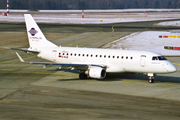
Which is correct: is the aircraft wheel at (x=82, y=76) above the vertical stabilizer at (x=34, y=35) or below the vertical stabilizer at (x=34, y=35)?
below

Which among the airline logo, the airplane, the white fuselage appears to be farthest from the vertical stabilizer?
the white fuselage

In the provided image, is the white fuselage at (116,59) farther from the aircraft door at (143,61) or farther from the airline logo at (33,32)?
the airline logo at (33,32)

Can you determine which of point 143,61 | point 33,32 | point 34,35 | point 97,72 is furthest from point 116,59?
point 33,32

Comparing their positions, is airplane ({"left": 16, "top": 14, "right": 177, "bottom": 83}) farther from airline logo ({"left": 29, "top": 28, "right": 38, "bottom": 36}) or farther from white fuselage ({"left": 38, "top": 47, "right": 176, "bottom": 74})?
airline logo ({"left": 29, "top": 28, "right": 38, "bottom": 36})

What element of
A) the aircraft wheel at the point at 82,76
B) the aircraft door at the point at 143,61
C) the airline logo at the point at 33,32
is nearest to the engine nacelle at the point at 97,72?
the aircraft wheel at the point at 82,76

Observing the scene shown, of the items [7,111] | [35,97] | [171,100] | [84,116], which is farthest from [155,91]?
[7,111]

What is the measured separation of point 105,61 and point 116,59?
57.8 inches

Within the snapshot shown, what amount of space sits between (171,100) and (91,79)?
11.8 m

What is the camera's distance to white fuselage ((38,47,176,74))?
32188 millimetres

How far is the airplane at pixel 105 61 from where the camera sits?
106 ft

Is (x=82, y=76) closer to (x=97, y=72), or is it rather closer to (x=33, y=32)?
(x=97, y=72)

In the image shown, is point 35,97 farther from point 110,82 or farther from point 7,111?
point 110,82

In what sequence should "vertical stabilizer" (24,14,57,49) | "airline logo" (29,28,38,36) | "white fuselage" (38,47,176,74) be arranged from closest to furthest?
"white fuselage" (38,47,176,74)
"vertical stabilizer" (24,14,57,49)
"airline logo" (29,28,38,36)

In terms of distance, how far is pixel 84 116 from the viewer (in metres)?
22.3
